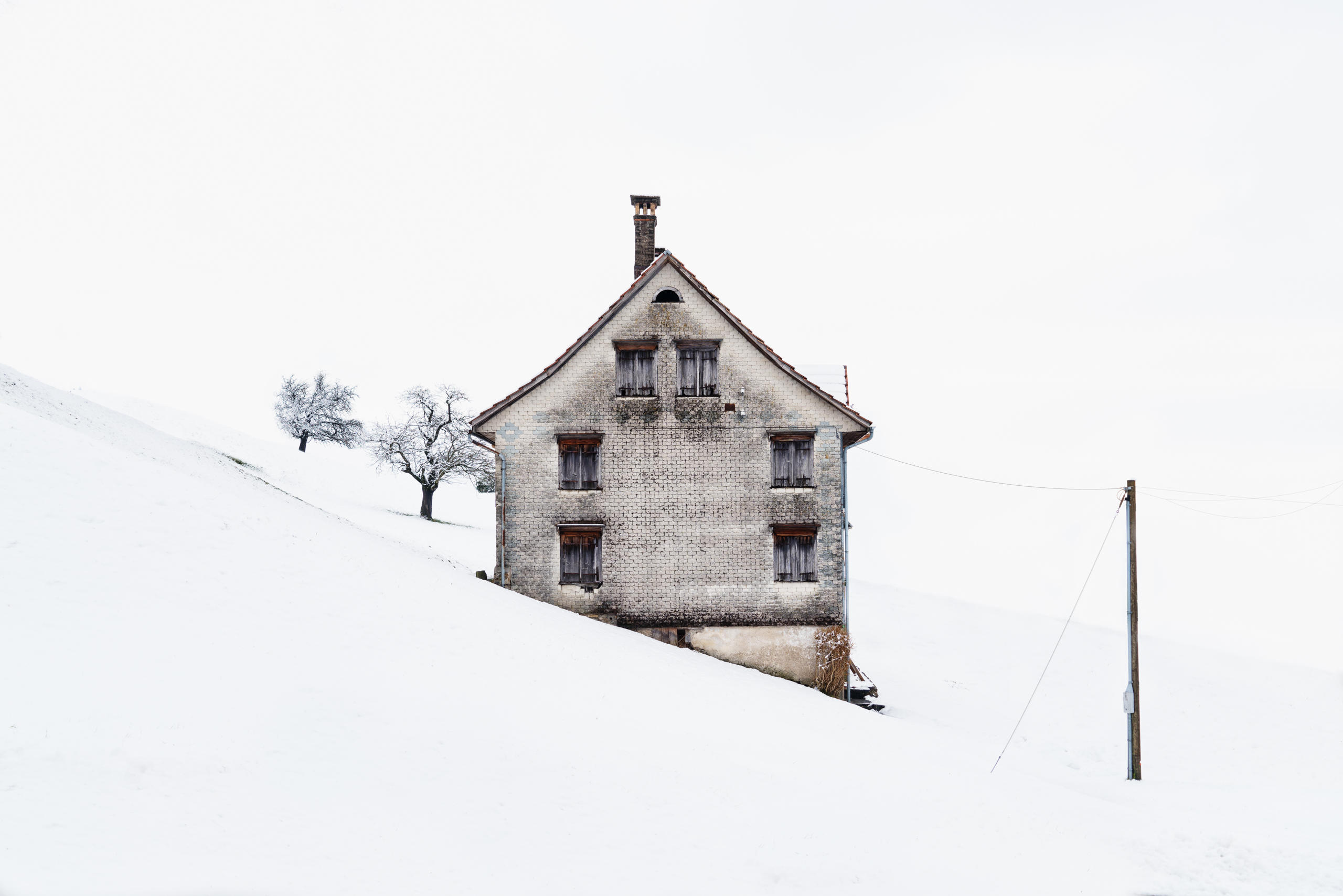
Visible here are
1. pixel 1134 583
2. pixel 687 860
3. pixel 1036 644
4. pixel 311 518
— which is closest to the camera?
pixel 687 860

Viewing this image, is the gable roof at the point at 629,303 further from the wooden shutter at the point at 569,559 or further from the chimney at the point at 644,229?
the wooden shutter at the point at 569,559

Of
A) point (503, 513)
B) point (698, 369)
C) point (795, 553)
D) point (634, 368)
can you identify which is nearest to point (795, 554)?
point (795, 553)

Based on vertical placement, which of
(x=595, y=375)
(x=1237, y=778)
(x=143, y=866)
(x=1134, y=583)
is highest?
(x=595, y=375)

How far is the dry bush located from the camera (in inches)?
997

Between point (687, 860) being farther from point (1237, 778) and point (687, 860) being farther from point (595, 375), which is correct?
point (1237, 778)

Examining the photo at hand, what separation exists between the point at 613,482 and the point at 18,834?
1751 centimetres

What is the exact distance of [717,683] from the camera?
2142 centimetres

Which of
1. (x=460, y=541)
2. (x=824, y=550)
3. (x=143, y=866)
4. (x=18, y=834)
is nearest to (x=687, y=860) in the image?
(x=143, y=866)

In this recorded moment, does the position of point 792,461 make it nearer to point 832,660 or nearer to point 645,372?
point 645,372

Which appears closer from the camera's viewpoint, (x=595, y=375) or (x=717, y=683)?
(x=717, y=683)

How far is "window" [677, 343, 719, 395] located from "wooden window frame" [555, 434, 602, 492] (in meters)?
3.07

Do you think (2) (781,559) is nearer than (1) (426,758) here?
No

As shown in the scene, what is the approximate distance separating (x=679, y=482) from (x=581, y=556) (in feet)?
12.3

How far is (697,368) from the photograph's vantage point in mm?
26062
